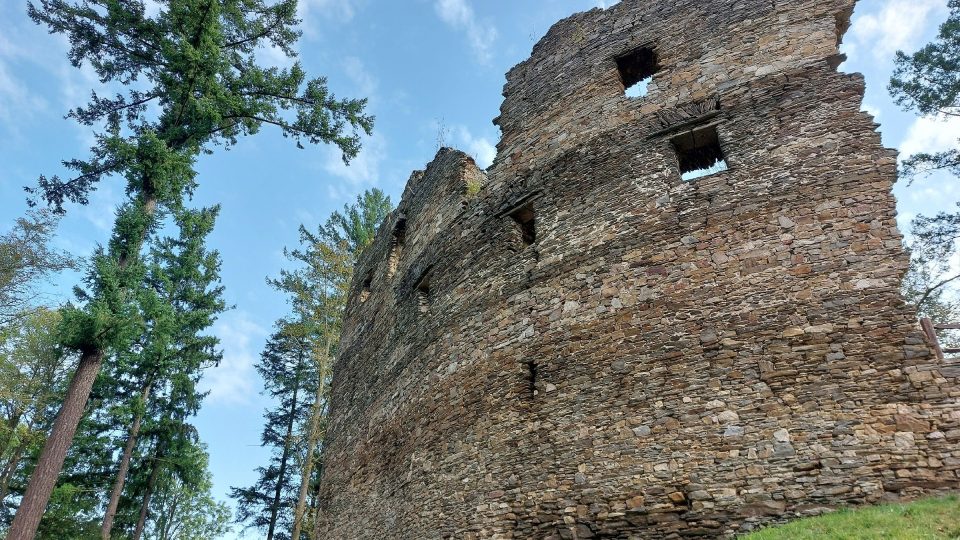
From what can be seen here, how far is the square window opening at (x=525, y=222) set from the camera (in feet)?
32.4

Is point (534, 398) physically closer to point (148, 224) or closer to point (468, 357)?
point (468, 357)

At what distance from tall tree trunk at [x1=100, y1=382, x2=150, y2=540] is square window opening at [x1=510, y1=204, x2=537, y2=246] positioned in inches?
510

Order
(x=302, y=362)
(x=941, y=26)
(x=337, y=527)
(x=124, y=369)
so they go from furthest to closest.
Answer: (x=302, y=362)
(x=124, y=369)
(x=941, y=26)
(x=337, y=527)

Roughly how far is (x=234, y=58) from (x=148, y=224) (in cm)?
487

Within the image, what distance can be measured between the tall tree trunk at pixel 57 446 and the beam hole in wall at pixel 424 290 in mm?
5121

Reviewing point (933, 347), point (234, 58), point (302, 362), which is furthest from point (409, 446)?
point (302, 362)

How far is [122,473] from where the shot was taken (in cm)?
1628

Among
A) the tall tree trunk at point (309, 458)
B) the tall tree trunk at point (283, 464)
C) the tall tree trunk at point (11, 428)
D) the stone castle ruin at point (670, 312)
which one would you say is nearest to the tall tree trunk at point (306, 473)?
the tall tree trunk at point (309, 458)

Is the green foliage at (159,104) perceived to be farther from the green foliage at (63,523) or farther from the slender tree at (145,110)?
the green foliage at (63,523)

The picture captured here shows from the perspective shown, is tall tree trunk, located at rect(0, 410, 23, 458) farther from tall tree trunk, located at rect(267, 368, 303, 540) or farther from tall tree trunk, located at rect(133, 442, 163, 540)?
tall tree trunk, located at rect(267, 368, 303, 540)

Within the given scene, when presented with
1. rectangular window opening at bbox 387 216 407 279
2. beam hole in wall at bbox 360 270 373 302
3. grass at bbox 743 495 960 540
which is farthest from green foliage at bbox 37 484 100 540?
grass at bbox 743 495 960 540

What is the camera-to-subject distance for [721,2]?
916cm

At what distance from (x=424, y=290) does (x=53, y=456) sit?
6633mm

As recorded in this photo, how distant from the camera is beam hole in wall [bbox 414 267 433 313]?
1160 centimetres
